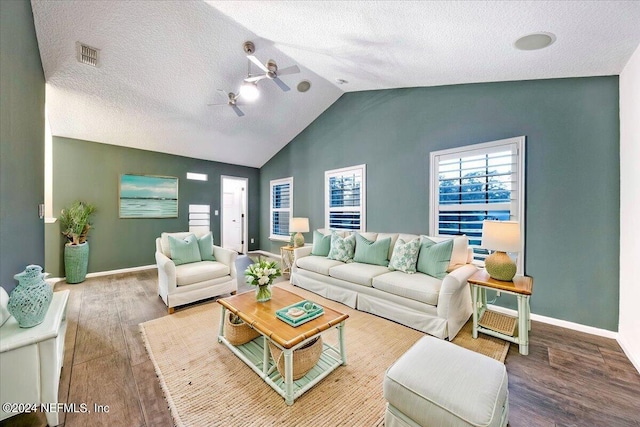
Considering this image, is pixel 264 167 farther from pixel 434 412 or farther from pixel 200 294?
pixel 434 412

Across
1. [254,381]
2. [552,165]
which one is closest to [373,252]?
[254,381]

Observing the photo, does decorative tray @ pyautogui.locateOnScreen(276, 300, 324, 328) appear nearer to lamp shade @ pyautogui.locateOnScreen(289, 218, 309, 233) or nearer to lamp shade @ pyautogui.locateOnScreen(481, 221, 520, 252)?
lamp shade @ pyautogui.locateOnScreen(481, 221, 520, 252)

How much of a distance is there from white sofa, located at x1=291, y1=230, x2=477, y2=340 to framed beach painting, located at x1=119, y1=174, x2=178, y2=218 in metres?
3.65

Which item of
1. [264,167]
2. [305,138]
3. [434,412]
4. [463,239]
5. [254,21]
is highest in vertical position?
[254,21]

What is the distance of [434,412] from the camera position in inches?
43.2

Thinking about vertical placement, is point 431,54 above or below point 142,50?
below

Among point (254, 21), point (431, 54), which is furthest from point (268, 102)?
point (431, 54)

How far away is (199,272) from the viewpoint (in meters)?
3.14

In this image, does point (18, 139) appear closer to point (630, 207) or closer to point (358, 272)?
point (358, 272)

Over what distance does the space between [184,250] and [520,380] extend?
150 inches

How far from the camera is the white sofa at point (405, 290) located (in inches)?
91.2

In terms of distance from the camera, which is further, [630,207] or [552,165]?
[552,165]

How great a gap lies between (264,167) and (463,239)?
5233mm

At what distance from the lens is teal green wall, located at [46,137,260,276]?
415 cm
